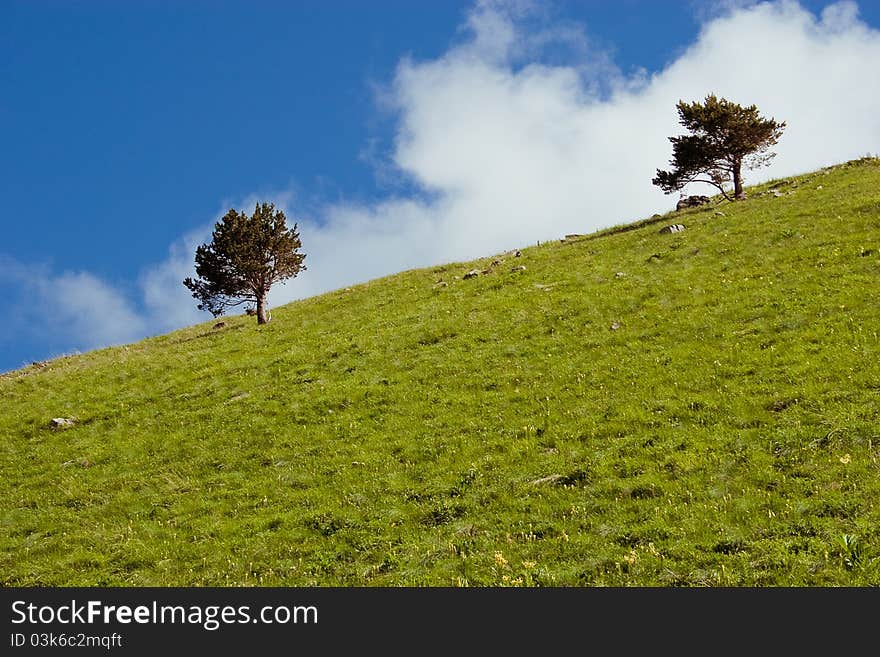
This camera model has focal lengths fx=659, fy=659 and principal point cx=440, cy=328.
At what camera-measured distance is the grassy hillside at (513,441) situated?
14.3 meters

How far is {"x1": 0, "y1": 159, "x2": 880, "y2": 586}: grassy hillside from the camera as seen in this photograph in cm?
1427

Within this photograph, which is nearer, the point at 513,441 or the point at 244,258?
the point at 513,441

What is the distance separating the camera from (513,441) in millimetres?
20500

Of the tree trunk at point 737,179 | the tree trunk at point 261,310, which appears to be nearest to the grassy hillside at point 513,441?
the tree trunk at point 261,310

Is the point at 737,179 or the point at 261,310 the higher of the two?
the point at 737,179

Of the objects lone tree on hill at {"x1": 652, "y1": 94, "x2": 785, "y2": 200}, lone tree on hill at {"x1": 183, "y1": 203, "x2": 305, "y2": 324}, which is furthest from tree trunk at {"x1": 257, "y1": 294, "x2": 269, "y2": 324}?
lone tree on hill at {"x1": 652, "y1": 94, "x2": 785, "y2": 200}

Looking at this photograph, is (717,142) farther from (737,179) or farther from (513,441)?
(513,441)

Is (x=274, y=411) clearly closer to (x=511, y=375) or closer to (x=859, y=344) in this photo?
(x=511, y=375)

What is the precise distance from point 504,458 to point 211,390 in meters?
17.4

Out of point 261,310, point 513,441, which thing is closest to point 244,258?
point 261,310

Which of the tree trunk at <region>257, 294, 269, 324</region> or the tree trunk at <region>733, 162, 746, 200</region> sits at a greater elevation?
the tree trunk at <region>733, 162, 746, 200</region>

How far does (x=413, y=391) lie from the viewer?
86.1 feet

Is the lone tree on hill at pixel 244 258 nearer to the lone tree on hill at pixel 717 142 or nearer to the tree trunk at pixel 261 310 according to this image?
the tree trunk at pixel 261 310

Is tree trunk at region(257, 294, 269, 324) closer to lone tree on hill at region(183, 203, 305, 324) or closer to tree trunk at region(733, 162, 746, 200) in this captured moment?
lone tree on hill at region(183, 203, 305, 324)
